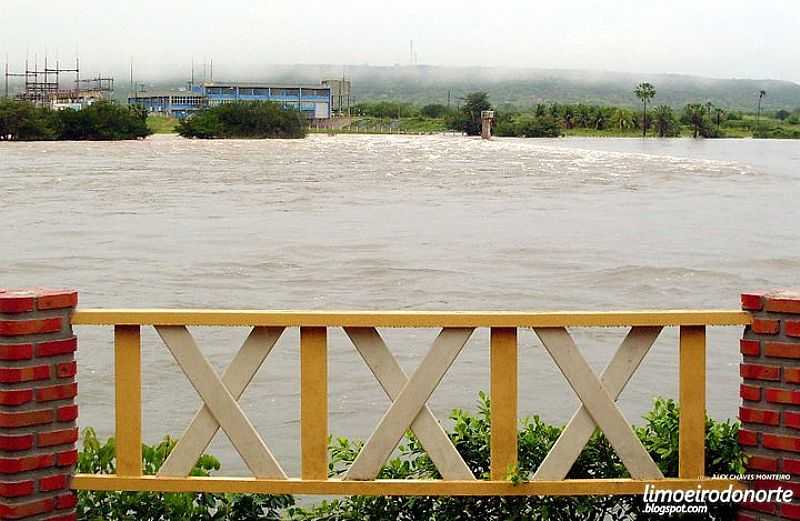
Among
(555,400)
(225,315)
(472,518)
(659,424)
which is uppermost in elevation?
(225,315)

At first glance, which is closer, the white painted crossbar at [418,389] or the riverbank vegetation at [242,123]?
the white painted crossbar at [418,389]

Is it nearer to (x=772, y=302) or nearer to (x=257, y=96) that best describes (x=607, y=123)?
(x=257, y=96)

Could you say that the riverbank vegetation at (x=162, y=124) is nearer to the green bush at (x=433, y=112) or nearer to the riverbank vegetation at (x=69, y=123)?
the riverbank vegetation at (x=69, y=123)

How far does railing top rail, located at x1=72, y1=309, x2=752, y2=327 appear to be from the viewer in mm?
5016

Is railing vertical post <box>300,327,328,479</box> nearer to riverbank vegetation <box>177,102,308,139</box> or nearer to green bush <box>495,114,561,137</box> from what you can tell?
riverbank vegetation <box>177,102,308,139</box>

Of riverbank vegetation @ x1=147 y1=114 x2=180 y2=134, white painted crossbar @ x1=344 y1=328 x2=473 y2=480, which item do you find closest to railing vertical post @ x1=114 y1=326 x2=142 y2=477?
white painted crossbar @ x1=344 y1=328 x2=473 y2=480

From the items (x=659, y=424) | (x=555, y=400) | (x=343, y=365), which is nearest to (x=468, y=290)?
(x=343, y=365)

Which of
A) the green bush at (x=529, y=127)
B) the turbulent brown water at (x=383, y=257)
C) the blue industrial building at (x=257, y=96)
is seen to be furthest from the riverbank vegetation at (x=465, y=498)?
the blue industrial building at (x=257, y=96)

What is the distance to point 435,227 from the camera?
2973cm

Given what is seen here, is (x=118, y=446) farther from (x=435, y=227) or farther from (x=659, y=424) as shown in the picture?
(x=435, y=227)

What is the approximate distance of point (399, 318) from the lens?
5027 millimetres

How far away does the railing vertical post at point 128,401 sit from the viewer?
16.9 feet

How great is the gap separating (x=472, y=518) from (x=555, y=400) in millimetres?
6082

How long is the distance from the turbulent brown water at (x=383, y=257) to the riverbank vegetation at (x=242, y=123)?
2324 inches
